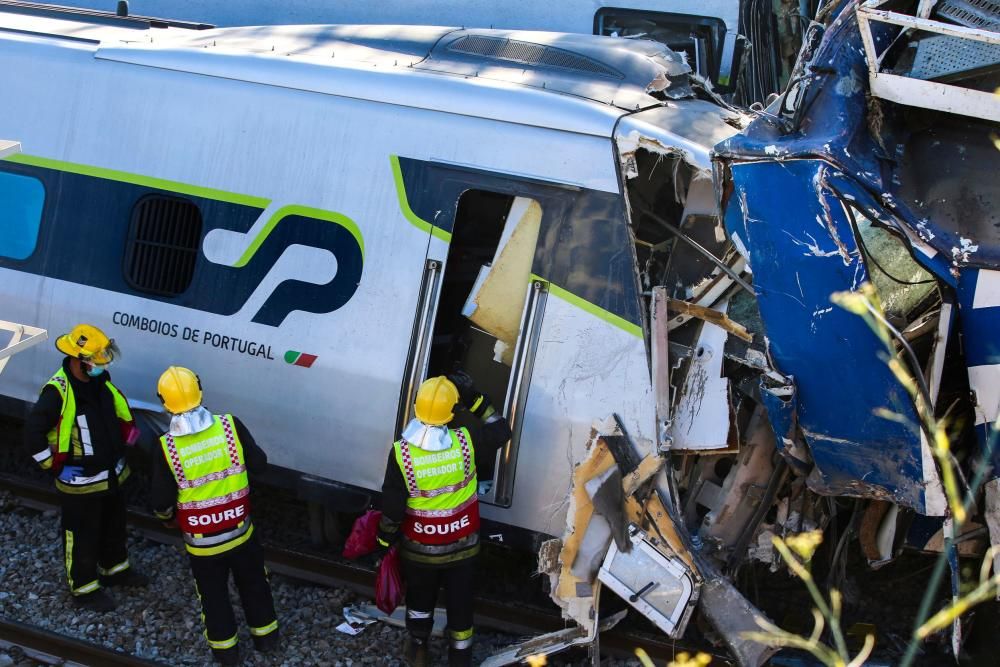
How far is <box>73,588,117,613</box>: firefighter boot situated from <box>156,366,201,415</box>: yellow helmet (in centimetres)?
139

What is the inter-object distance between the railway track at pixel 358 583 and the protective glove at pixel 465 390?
1.23 m

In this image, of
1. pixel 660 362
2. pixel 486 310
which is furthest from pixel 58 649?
pixel 660 362

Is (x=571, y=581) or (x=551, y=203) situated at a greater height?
(x=551, y=203)

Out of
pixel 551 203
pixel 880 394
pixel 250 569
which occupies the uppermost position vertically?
pixel 551 203

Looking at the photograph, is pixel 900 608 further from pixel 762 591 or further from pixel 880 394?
pixel 880 394

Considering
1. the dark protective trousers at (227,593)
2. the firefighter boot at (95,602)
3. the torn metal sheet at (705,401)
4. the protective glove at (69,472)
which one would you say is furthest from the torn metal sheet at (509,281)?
the firefighter boot at (95,602)

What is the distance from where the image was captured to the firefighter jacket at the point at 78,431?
619cm

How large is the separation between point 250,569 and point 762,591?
2942 mm

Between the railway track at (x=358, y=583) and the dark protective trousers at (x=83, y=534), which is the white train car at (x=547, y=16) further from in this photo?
the dark protective trousers at (x=83, y=534)

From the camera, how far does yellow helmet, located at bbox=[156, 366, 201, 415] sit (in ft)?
18.9

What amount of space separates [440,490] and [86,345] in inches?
82.8

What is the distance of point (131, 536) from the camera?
7238 millimetres

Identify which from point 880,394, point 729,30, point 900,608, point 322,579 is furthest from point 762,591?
point 729,30

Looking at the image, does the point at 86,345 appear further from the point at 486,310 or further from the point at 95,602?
the point at 486,310
